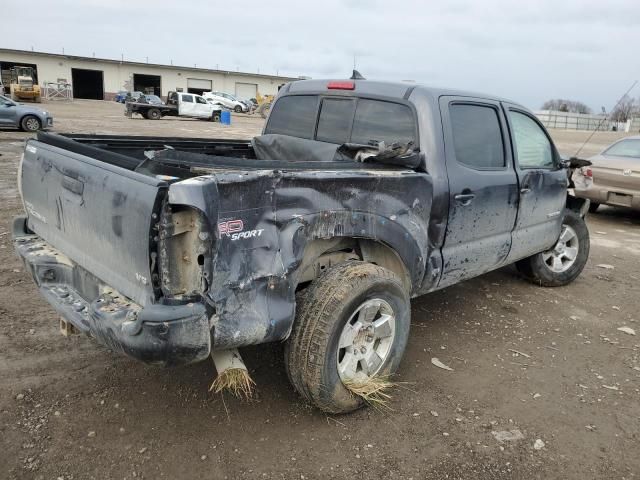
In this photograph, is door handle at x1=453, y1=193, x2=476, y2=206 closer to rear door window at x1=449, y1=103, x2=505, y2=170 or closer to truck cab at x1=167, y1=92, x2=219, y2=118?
rear door window at x1=449, y1=103, x2=505, y2=170

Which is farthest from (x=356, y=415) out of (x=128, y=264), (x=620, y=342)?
(x=620, y=342)

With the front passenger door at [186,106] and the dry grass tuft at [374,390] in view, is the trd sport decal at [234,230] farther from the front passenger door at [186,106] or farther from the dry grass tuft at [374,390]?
the front passenger door at [186,106]

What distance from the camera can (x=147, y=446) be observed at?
2.82 m

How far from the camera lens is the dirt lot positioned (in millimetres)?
2748

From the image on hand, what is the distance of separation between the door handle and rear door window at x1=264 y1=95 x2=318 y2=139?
127 centimetres

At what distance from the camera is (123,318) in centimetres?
248

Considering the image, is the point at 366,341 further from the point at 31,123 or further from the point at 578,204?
the point at 31,123

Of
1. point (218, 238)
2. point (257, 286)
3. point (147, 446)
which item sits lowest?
point (147, 446)

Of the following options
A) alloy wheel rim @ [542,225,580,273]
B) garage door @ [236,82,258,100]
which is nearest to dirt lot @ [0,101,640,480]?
alloy wheel rim @ [542,225,580,273]

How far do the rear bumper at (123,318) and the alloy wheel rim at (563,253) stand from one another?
424 cm

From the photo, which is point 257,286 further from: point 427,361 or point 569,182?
point 569,182

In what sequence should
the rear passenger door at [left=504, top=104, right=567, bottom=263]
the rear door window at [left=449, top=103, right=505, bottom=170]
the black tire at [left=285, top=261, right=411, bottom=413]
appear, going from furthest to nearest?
the rear passenger door at [left=504, top=104, right=567, bottom=263]
the rear door window at [left=449, top=103, right=505, bottom=170]
the black tire at [left=285, top=261, right=411, bottom=413]

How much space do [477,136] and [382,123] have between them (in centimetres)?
78

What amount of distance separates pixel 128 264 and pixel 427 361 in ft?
7.64
